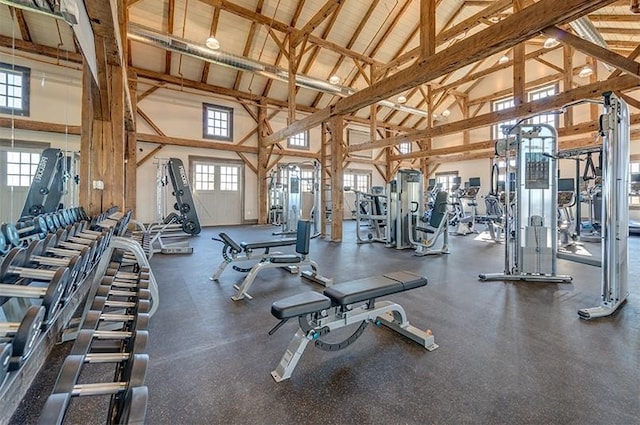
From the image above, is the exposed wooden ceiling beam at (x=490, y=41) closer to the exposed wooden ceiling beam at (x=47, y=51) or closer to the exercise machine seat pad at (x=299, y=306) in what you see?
the exercise machine seat pad at (x=299, y=306)

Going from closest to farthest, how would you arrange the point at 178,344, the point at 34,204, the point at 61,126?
the point at 178,344
the point at 34,204
the point at 61,126

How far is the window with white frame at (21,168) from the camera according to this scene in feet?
11.1

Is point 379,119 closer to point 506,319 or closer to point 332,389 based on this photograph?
point 506,319

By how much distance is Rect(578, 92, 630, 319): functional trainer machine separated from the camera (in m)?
2.65

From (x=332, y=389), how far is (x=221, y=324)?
1203mm

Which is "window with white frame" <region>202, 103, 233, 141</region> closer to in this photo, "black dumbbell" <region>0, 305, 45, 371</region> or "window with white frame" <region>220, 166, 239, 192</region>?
"window with white frame" <region>220, 166, 239, 192</region>

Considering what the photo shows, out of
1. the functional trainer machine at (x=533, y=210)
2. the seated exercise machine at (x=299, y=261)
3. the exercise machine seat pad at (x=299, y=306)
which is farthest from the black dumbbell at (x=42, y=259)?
the functional trainer machine at (x=533, y=210)

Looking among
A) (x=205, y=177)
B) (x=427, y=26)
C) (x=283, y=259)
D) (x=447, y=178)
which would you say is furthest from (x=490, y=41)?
(x=447, y=178)

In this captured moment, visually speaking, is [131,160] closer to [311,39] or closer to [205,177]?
[205,177]

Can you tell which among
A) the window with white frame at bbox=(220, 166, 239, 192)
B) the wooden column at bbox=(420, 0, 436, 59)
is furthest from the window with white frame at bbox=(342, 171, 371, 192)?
the wooden column at bbox=(420, 0, 436, 59)

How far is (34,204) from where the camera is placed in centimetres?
456

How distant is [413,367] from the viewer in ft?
6.00

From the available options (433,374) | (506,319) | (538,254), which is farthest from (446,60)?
(433,374)

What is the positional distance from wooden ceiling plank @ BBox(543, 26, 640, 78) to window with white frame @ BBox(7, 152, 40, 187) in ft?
20.2
